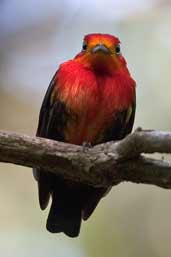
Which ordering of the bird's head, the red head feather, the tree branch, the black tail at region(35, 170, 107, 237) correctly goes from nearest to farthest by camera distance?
the tree branch
the red head feather
the bird's head
the black tail at region(35, 170, 107, 237)

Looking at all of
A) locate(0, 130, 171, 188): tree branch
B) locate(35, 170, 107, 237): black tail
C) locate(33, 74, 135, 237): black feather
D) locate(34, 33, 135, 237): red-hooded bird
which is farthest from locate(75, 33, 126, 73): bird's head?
locate(0, 130, 171, 188): tree branch

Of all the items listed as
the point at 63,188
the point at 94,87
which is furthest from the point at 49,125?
the point at 63,188

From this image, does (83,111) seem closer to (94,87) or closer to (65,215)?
(94,87)

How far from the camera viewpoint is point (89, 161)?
3.22 metres

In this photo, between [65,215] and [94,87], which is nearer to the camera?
[94,87]

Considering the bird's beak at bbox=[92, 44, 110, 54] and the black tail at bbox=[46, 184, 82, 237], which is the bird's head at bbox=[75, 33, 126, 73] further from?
the black tail at bbox=[46, 184, 82, 237]

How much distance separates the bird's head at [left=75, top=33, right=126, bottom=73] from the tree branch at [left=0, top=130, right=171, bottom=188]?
0.81 m

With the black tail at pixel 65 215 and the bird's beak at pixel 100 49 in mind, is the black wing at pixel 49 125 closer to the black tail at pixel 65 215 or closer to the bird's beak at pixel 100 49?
the black tail at pixel 65 215

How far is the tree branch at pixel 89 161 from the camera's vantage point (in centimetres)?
310

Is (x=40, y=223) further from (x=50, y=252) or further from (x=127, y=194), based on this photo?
(x=127, y=194)

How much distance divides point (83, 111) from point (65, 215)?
0.74m

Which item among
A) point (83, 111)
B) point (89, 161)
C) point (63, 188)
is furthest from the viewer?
point (63, 188)

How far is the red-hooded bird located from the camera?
3812 millimetres

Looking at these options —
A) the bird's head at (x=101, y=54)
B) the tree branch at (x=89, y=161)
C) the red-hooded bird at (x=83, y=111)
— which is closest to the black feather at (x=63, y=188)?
the red-hooded bird at (x=83, y=111)
